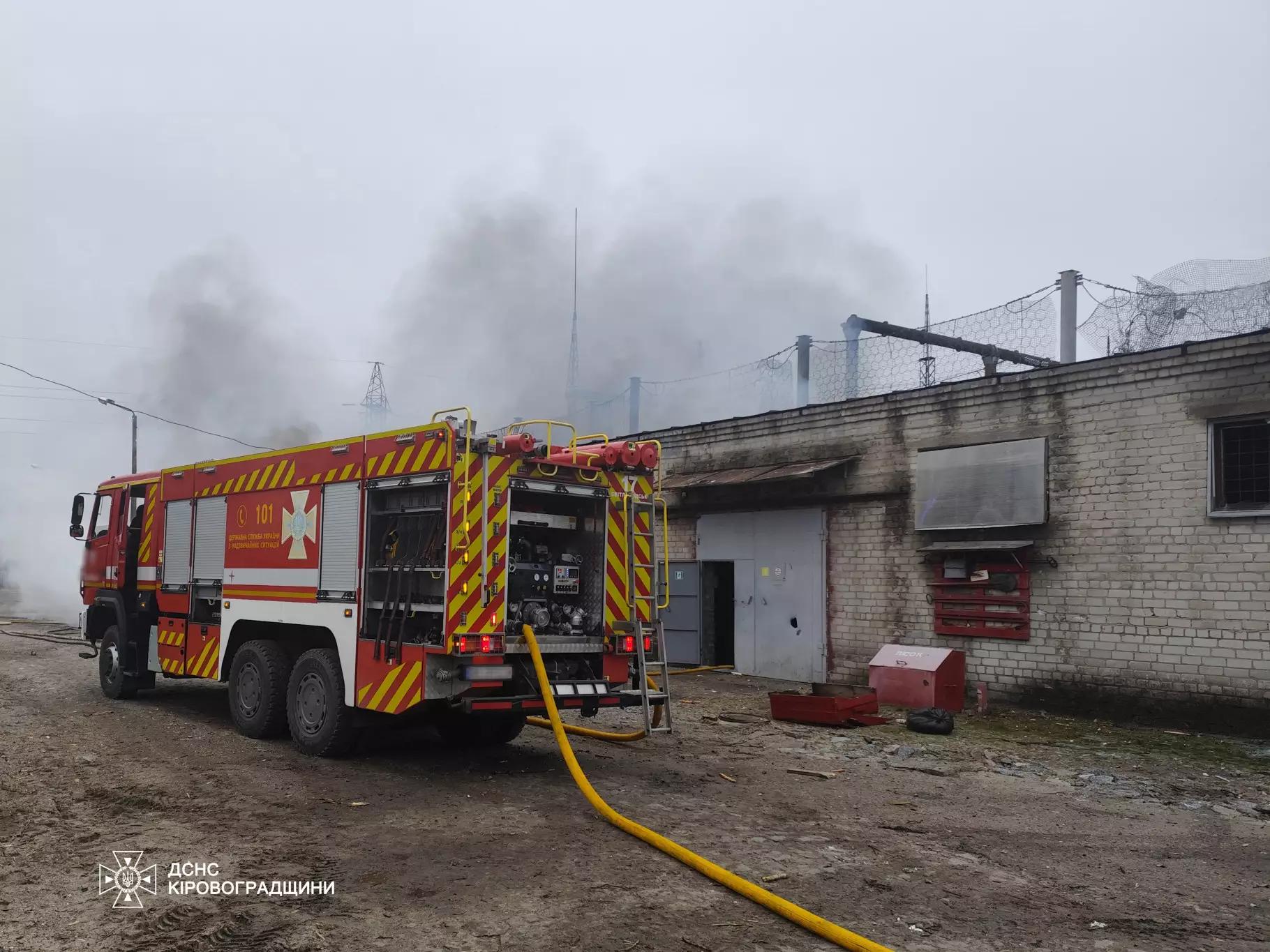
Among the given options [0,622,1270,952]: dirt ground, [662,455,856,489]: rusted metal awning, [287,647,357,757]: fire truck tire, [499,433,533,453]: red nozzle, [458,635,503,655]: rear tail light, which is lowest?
[0,622,1270,952]: dirt ground

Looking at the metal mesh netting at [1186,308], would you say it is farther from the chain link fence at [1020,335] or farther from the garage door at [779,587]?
the garage door at [779,587]

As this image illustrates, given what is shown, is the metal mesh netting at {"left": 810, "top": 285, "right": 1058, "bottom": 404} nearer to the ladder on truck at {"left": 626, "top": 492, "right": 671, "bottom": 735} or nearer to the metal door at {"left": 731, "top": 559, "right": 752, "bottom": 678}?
the metal door at {"left": 731, "top": 559, "right": 752, "bottom": 678}

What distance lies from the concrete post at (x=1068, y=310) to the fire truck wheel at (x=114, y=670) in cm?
1263

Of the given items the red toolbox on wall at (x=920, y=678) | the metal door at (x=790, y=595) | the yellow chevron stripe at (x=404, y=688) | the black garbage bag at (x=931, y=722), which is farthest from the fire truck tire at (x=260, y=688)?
the metal door at (x=790, y=595)

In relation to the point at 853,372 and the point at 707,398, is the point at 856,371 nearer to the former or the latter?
the point at 853,372

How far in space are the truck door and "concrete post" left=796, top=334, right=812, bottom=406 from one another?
10.9m

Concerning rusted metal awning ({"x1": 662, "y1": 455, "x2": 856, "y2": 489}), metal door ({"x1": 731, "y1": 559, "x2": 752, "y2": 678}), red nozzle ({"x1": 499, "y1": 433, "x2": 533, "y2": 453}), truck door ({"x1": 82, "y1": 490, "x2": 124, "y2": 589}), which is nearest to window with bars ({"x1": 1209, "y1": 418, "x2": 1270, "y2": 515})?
rusted metal awning ({"x1": 662, "y1": 455, "x2": 856, "y2": 489})

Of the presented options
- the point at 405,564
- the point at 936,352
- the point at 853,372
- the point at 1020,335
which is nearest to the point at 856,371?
the point at 853,372

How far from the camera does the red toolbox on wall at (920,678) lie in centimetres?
1139

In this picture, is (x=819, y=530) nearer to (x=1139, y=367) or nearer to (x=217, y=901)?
(x=1139, y=367)

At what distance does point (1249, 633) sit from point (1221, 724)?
99 centimetres

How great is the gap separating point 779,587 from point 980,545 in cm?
359

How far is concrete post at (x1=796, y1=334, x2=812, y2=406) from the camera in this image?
55.8 ft

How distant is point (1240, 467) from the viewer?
1026 cm
